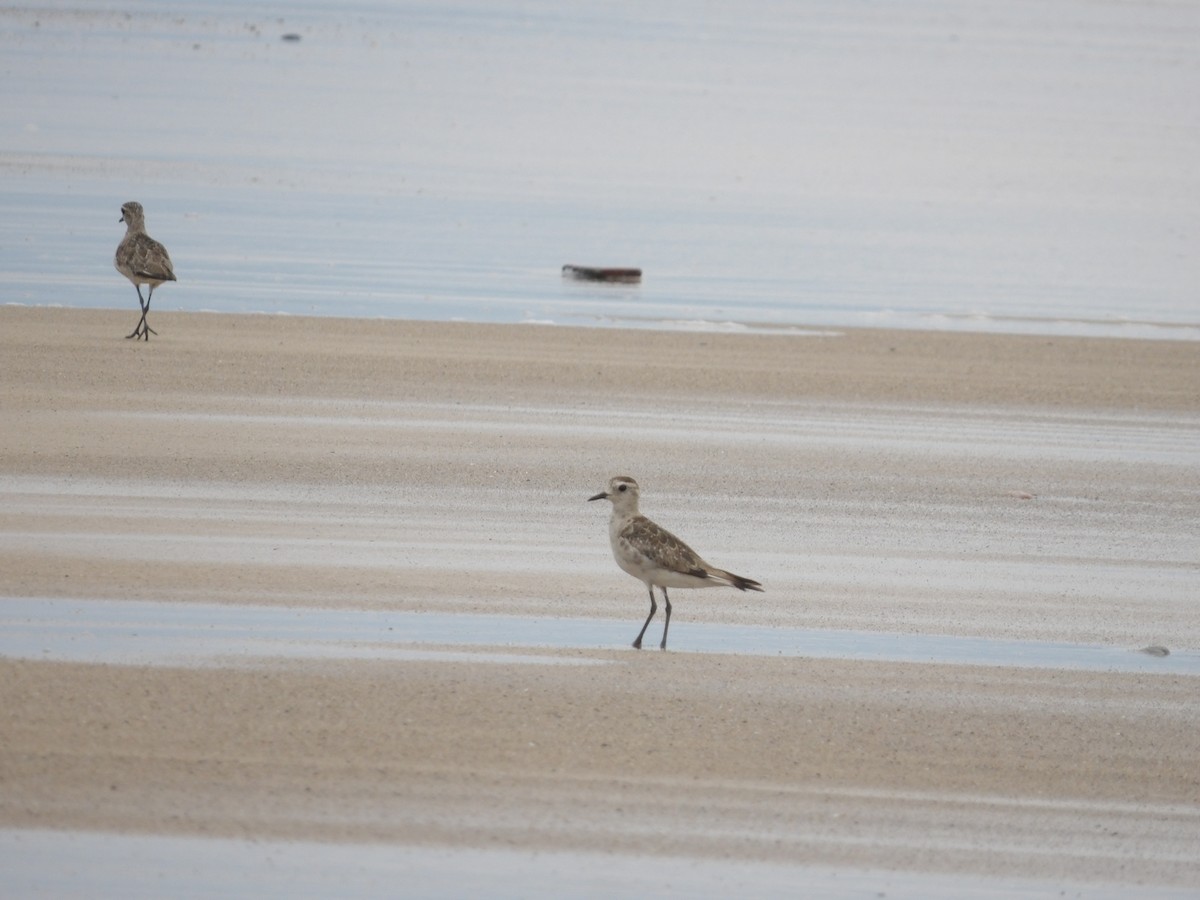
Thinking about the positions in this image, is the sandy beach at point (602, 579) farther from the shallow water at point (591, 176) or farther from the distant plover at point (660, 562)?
the shallow water at point (591, 176)

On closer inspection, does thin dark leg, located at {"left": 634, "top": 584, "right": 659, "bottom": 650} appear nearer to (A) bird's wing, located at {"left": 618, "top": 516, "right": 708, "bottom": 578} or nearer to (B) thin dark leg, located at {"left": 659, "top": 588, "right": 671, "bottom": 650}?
(B) thin dark leg, located at {"left": 659, "top": 588, "right": 671, "bottom": 650}

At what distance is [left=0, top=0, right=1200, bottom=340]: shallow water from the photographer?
2508cm

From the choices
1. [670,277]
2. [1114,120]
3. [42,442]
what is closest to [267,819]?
[42,442]

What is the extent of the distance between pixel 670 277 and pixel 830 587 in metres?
15.1

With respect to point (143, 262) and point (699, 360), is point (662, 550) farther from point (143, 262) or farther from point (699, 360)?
point (143, 262)

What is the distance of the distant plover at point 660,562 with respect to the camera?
1059 centimetres

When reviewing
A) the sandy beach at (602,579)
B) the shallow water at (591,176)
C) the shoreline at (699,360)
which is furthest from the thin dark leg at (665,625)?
the shallow water at (591,176)

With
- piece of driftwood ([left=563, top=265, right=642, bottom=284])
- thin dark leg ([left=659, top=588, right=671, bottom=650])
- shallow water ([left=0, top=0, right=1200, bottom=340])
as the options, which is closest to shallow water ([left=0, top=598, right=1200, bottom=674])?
thin dark leg ([left=659, top=588, right=671, bottom=650])

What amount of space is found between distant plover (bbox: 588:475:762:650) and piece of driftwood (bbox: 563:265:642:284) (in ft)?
48.8

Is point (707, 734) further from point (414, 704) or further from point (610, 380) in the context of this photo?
point (610, 380)

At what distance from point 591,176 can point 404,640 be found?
99.6ft

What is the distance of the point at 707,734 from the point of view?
9070 mm

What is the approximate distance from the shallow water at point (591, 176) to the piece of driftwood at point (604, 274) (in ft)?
1.62

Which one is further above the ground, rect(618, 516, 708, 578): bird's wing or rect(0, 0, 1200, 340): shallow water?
rect(0, 0, 1200, 340): shallow water
